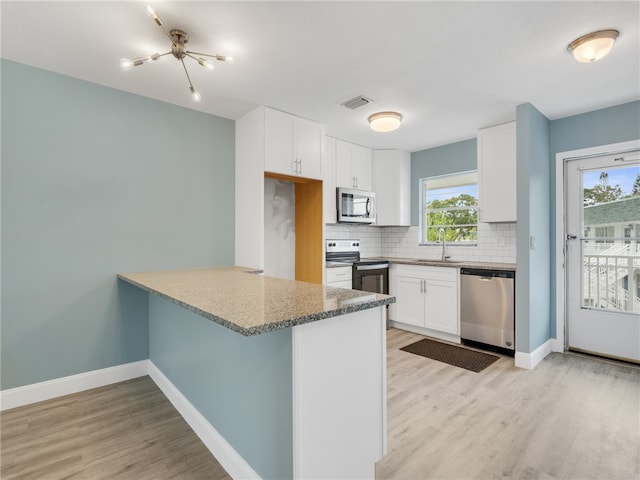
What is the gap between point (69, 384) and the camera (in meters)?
2.55

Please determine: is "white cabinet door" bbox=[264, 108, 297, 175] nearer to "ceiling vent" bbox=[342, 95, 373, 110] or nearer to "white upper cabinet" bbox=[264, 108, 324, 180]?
"white upper cabinet" bbox=[264, 108, 324, 180]

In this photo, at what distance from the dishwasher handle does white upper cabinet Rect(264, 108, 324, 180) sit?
6.42 feet

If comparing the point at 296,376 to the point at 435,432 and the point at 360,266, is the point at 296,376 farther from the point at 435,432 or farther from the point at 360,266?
the point at 360,266

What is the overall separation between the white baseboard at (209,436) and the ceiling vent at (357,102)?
276 centimetres

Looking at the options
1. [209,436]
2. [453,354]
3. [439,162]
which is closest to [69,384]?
[209,436]

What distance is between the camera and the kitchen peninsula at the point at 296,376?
1.24 metres

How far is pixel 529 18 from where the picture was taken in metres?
1.86

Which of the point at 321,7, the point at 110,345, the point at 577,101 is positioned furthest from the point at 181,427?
the point at 577,101

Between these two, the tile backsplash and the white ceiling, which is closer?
the white ceiling

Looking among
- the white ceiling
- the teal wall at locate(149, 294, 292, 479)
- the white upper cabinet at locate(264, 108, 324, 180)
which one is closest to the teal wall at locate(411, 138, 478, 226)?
the white ceiling

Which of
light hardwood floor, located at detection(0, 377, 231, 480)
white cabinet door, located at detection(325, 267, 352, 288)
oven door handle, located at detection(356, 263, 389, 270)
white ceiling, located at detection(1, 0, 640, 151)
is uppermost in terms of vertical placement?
white ceiling, located at detection(1, 0, 640, 151)

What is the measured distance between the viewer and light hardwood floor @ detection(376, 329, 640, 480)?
171 centimetres

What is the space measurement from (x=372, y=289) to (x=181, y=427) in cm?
266

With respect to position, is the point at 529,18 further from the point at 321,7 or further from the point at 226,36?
the point at 226,36
